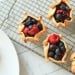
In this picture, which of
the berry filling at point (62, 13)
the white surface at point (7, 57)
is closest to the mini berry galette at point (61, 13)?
the berry filling at point (62, 13)

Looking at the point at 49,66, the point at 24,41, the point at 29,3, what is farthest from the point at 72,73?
the point at 29,3

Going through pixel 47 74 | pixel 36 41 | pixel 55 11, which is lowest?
pixel 47 74

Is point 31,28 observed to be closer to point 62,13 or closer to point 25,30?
point 25,30

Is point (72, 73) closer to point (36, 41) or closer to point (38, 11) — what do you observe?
point (36, 41)

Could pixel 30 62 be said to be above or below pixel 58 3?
below

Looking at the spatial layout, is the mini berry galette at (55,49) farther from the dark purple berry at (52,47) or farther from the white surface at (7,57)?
the white surface at (7,57)

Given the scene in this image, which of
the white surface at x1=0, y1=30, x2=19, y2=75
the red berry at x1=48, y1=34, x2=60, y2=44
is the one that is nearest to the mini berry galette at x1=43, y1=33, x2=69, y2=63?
the red berry at x1=48, y1=34, x2=60, y2=44

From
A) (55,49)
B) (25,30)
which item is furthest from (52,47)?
(25,30)
